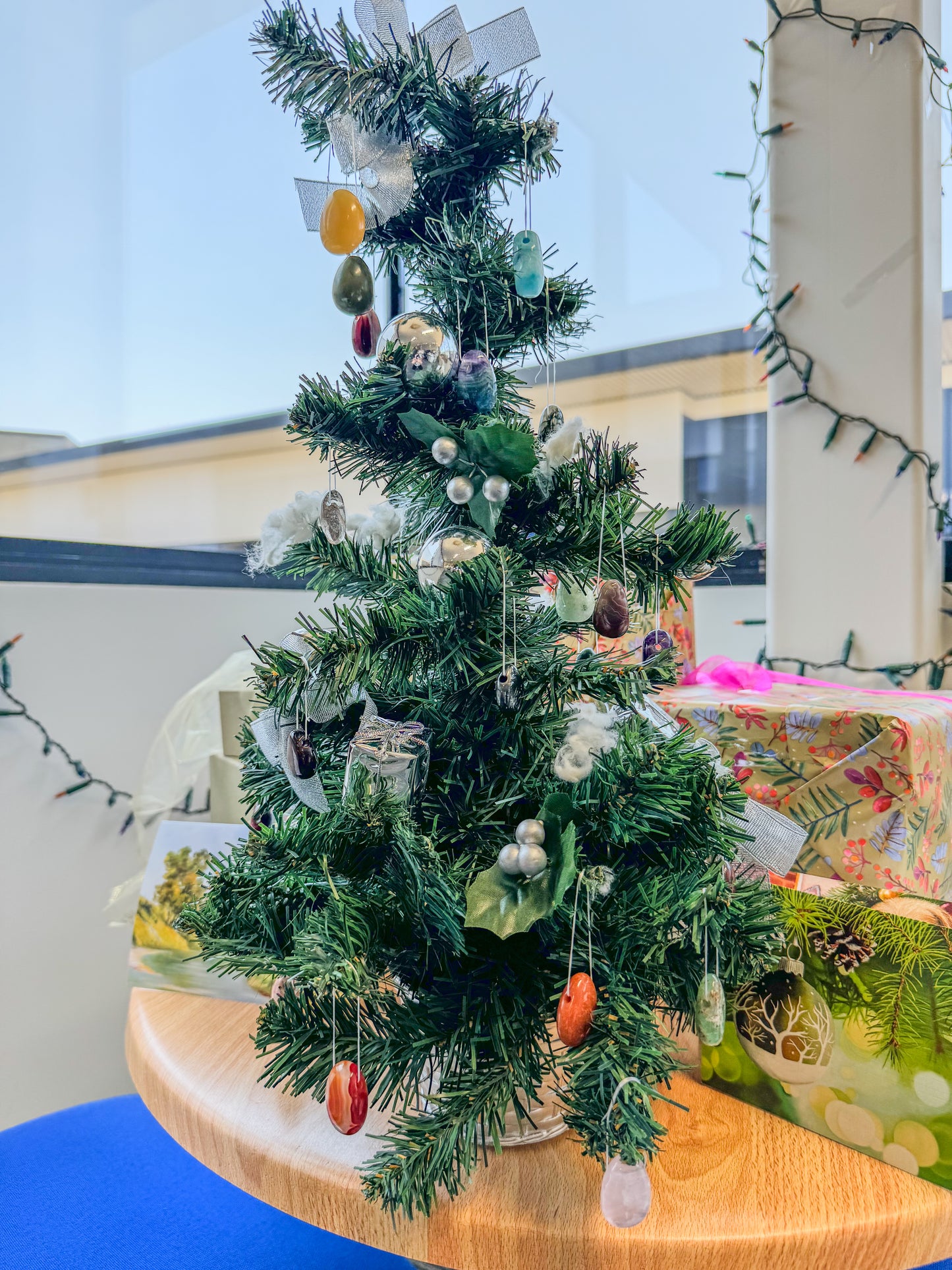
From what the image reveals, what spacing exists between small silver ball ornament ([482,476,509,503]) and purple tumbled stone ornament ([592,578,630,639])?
7 cm

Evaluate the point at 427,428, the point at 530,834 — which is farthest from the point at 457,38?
the point at 530,834

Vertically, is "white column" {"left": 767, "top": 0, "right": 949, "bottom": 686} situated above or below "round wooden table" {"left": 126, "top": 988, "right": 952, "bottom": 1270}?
above

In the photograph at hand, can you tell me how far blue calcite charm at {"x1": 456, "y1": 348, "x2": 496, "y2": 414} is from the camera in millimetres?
469

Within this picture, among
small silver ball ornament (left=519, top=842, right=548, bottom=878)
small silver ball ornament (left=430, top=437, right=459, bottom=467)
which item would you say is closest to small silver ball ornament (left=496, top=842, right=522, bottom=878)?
small silver ball ornament (left=519, top=842, right=548, bottom=878)

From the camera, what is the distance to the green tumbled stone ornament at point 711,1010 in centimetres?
42

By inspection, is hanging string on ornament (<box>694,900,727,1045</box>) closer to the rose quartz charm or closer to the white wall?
the rose quartz charm

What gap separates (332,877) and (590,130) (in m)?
1.53

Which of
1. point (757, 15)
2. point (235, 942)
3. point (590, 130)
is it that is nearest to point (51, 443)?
point (235, 942)

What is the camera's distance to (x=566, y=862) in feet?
1.33

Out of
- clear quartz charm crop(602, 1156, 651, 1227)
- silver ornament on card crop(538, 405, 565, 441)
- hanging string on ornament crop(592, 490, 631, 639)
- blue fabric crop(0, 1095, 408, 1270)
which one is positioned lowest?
blue fabric crop(0, 1095, 408, 1270)

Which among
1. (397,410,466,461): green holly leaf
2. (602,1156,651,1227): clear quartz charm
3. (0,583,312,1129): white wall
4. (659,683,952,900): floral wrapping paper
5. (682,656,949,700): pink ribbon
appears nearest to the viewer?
(602,1156,651,1227): clear quartz charm

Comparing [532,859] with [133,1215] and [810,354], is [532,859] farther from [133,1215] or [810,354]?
[810,354]

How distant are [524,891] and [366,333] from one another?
333mm

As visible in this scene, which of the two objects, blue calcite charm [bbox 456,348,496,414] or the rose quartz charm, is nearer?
the rose quartz charm
